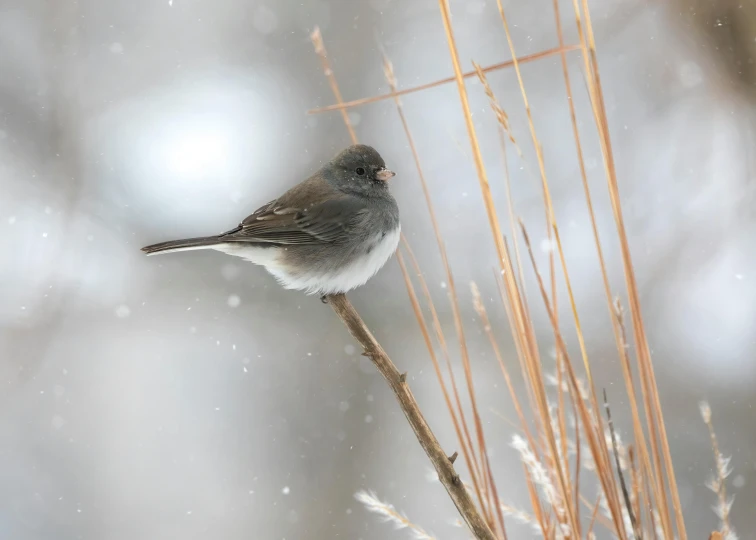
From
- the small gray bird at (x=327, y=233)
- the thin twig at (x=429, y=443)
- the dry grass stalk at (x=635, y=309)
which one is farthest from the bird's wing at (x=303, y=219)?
the dry grass stalk at (x=635, y=309)

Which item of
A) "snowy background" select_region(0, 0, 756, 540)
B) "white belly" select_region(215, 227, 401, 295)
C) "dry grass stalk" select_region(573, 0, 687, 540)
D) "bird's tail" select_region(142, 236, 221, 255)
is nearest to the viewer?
"dry grass stalk" select_region(573, 0, 687, 540)

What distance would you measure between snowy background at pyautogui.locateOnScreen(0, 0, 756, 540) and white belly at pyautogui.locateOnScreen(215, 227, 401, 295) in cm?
151

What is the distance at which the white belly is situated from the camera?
1643 mm

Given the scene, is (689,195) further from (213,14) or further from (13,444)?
(13,444)

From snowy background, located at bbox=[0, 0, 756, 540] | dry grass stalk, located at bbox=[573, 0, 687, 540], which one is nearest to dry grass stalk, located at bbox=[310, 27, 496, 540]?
dry grass stalk, located at bbox=[573, 0, 687, 540]

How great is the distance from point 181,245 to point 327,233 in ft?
1.44

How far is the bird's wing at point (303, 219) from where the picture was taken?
173cm

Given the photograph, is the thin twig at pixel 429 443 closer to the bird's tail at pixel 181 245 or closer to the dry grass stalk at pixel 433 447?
the dry grass stalk at pixel 433 447

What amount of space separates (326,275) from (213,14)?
3.05 metres

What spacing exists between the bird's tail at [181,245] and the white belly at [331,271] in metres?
0.07

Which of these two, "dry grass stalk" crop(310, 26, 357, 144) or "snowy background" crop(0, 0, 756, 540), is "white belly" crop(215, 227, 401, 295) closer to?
"dry grass stalk" crop(310, 26, 357, 144)

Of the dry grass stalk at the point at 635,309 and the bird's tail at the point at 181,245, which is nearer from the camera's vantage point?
the dry grass stalk at the point at 635,309

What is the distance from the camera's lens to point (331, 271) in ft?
5.48

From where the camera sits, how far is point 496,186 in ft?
10.1
